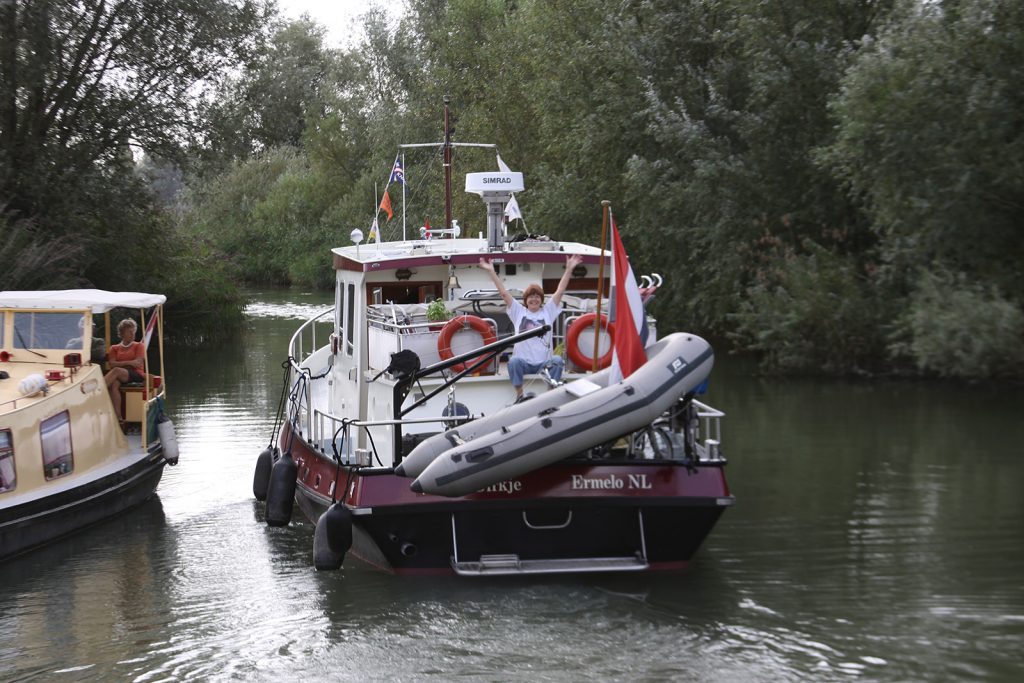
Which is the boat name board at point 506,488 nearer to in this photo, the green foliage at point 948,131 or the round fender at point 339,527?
the round fender at point 339,527

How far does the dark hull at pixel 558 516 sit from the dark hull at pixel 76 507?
3.30 metres

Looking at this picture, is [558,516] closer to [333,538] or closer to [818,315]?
[333,538]

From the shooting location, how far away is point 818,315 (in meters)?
23.5


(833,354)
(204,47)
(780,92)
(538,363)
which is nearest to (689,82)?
(780,92)

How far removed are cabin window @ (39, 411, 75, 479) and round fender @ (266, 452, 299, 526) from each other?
2.07m

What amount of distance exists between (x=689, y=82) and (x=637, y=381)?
59.1 feet

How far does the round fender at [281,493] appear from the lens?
12.4 m

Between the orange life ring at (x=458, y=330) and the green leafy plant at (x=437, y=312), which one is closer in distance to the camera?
the orange life ring at (x=458, y=330)

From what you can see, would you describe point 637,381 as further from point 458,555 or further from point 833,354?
point 833,354

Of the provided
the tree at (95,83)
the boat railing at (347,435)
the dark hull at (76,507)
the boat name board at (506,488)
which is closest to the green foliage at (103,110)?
the tree at (95,83)

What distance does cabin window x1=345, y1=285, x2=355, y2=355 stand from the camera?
13.6 metres

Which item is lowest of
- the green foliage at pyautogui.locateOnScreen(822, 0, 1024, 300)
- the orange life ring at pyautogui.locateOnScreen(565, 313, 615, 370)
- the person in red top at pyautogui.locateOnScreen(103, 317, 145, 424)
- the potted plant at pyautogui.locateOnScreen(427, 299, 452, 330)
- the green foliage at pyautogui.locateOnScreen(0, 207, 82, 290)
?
the person in red top at pyautogui.locateOnScreen(103, 317, 145, 424)

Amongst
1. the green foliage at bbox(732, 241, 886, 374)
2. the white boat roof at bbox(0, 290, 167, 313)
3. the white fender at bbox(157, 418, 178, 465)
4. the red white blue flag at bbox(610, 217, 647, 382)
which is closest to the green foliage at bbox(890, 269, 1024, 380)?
the green foliage at bbox(732, 241, 886, 374)

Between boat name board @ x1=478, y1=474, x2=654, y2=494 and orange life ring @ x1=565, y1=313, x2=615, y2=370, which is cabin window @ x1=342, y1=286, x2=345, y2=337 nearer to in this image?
orange life ring @ x1=565, y1=313, x2=615, y2=370
